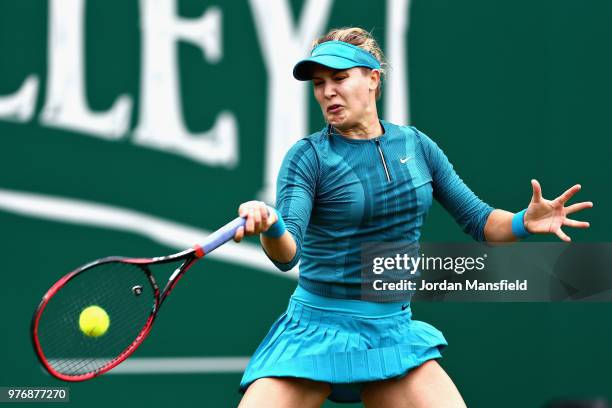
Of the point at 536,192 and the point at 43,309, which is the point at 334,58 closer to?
the point at 536,192

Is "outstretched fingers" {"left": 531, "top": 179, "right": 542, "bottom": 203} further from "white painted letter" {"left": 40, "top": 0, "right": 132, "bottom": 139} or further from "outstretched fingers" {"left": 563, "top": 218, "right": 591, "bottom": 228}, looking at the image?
"white painted letter" {"left": 40, "top": 0, "right": 132, "bottom": 139}

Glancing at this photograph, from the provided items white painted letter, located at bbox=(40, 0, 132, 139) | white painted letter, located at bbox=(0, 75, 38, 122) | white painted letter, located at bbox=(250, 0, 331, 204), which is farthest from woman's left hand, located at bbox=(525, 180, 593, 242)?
white painted letter, located at bbox=(0, 75, 38, 122)

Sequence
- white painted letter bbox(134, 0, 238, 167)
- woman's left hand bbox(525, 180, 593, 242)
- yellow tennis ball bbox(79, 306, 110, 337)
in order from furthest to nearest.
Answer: white painted letter bbox(134, 0, 238, 167) < woman's left hand bbox(525, 180, 593, 242) < yellow tennis ball bbox(79, 306, 110, 337)

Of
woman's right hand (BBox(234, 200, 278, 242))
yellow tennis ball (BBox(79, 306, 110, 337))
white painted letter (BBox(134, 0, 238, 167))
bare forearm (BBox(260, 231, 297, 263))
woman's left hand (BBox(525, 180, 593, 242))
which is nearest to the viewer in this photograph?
woman's right hand (BBox(234, 200, 278, 242))

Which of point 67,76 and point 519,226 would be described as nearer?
point 519,226

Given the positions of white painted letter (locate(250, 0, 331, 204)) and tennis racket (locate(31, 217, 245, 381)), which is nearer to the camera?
tennis racket (locate(31, 217, 245, 381))

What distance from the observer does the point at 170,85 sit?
4742 millimetres

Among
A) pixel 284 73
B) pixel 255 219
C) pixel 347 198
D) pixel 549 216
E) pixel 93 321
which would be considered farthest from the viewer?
pixel 284 73

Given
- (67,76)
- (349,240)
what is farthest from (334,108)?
(67,76)

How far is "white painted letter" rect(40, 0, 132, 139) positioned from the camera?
461 cm

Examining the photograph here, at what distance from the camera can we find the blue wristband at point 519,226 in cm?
344

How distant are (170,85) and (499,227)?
1814mm

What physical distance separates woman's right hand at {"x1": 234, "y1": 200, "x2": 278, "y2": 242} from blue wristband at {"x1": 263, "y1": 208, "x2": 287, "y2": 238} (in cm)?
3

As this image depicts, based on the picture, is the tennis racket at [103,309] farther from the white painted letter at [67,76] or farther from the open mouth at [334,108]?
the white painted letter at [67,76]
